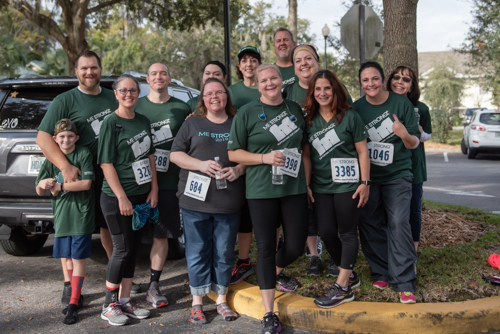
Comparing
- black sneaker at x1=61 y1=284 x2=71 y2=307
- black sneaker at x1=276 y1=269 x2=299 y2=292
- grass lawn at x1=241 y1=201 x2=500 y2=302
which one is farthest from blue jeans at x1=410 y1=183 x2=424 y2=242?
black sneaker at x1=61 y1=284 x2=71 y2=307

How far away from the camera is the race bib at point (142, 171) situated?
13.3ft

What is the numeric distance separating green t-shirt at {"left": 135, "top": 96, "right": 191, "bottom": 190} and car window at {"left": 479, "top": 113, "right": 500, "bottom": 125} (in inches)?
597

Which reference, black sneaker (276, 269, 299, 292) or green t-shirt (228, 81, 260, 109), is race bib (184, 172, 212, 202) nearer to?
green t-shirt (228, 81, 260, 109)

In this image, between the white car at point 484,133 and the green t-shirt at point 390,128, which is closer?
the green t-shirt at point 390,128

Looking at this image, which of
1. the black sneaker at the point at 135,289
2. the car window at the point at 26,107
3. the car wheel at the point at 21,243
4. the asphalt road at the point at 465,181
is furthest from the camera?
the asphalt road at the point at 465,181

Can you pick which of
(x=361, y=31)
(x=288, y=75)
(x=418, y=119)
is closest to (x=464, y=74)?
(x=361, y=31)

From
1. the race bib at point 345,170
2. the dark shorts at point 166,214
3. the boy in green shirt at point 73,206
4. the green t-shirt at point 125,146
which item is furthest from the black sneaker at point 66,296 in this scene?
the race bib at point 345,170

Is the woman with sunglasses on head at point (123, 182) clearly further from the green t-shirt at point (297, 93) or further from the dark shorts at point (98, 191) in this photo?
the green t-shirt at point (297, 93)

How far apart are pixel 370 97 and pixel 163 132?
6.07 ft

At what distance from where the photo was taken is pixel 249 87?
15.2ft

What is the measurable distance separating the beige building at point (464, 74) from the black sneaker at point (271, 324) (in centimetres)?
2779

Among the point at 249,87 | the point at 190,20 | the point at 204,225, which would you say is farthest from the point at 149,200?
the point at 190,20

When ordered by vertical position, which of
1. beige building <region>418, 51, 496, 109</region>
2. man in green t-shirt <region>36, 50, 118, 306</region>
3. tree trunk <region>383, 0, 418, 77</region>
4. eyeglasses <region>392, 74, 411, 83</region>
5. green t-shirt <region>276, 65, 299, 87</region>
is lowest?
man in green t-shirt <region>36, 50, 118, 306</region>

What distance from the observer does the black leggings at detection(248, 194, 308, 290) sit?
375cm
